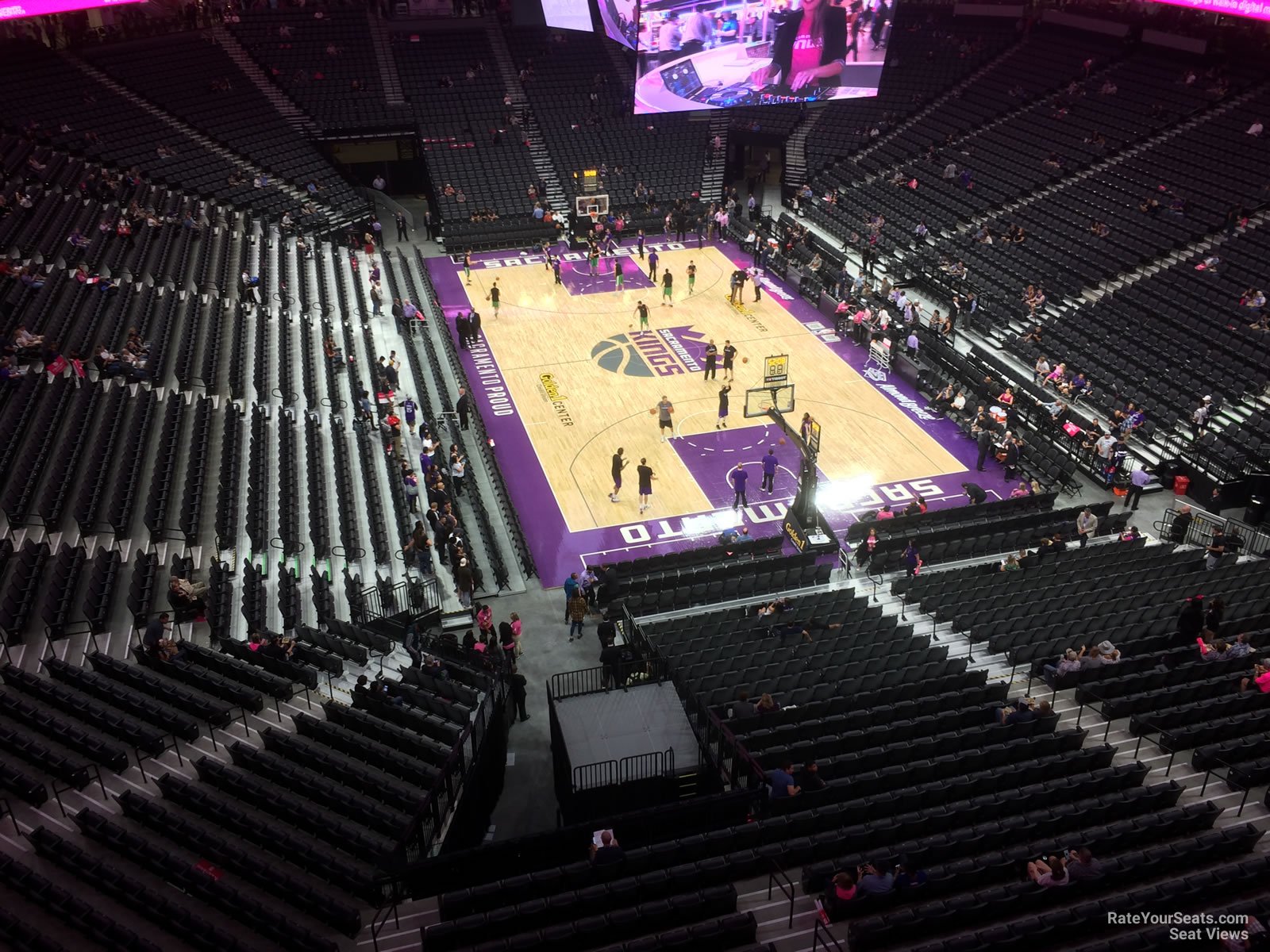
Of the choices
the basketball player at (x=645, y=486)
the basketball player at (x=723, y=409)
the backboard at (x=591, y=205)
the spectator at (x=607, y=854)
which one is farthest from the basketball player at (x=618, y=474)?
the backboard at (x=591, y=205)

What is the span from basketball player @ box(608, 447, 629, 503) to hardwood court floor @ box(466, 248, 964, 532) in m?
0.25

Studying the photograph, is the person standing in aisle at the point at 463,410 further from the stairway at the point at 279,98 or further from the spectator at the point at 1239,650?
the stairway at the point at 279,98

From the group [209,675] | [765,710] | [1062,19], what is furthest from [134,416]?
[1062,19]

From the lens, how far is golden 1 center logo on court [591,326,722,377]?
34.2m

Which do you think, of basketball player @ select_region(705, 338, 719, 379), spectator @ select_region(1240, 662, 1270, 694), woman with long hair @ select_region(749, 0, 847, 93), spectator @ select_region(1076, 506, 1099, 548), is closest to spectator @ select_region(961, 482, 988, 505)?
spectator @ select_region(1076, 506, 1099, 548)

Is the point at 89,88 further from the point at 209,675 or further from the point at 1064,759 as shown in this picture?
the point at 1064,759

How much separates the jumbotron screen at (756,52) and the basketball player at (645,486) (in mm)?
21233

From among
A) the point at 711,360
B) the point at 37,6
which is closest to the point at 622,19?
the point at 711,360

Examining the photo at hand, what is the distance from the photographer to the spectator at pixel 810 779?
14.4 m

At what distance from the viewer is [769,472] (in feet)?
88.5

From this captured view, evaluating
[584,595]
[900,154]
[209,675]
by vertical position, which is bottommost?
[584,595]

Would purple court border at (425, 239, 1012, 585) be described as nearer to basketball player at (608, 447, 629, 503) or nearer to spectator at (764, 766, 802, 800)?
basketball player at (608, 447, 629, 503)

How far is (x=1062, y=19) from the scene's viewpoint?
1933 inches

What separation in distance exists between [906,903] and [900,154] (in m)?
40.7
